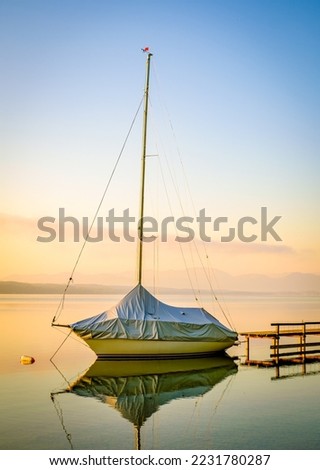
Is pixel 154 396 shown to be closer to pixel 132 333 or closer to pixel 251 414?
A: pixel 251 414

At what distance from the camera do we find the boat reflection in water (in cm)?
1988

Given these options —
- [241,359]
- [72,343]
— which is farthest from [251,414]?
[72,343]

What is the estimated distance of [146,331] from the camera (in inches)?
1135

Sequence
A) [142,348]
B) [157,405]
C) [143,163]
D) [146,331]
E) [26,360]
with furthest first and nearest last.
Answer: [143,163], [26,360], [142,348], [146,331], [157,405]

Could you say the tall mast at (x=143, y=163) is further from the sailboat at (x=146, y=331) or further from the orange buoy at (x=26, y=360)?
the orange buoy at (x=26, y=360)

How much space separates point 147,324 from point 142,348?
1295mm

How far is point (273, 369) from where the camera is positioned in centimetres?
2842

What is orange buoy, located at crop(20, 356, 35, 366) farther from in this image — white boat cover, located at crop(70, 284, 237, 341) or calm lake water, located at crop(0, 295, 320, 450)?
white boat cover, located at crop(70, 284, 237, 341)

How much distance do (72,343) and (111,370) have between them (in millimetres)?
14398

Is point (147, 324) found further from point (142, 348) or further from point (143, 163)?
point (143, 163)

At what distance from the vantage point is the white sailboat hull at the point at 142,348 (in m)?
28.7

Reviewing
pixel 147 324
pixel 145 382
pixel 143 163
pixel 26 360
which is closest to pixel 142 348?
pixel 147 324

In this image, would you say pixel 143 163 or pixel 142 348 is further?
pixel 143 163

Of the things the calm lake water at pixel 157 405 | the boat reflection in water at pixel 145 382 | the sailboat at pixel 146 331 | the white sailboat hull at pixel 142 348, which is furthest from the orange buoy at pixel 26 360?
the white sailboat hull at pixel 142 348
